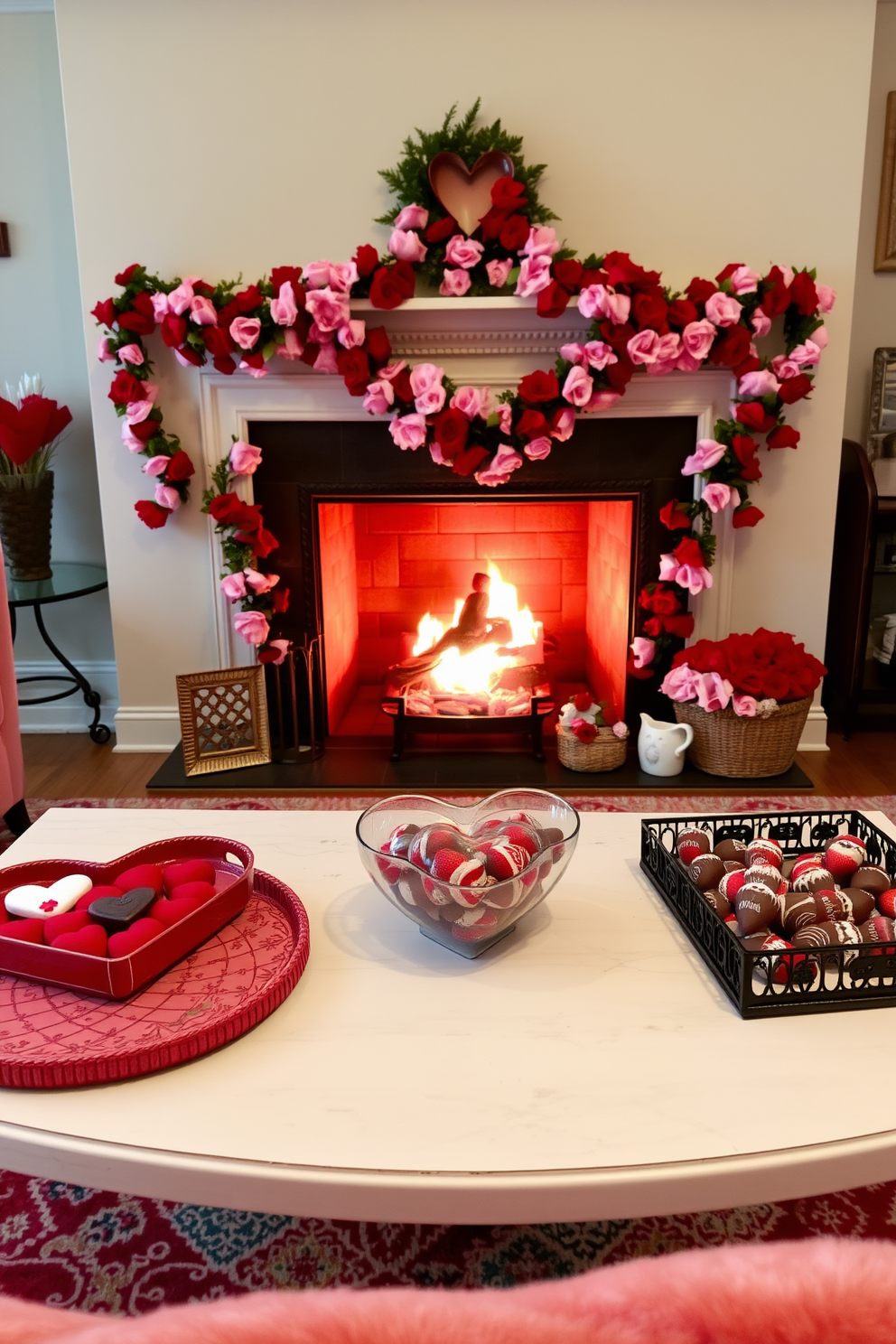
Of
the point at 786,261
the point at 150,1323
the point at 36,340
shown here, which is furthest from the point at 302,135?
the point at 150,1323

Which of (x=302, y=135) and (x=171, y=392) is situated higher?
(x=302, y=135)

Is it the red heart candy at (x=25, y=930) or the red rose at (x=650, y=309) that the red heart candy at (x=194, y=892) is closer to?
the red heart candy at (x=25, y=930)

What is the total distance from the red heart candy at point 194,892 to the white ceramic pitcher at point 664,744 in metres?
1.76

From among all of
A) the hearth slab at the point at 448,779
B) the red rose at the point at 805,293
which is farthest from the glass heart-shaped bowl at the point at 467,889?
the red rose at the point at 805,293

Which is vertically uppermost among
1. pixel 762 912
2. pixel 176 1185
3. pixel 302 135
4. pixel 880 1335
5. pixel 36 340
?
pixel 302 135

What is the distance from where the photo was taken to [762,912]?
4.57 ft

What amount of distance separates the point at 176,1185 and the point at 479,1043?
1.16 feet

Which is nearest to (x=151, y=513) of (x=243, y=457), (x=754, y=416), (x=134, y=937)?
(x=243, y=457)

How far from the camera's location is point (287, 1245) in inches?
57.5

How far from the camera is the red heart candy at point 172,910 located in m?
1.37

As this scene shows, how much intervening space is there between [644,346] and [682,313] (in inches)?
5.2

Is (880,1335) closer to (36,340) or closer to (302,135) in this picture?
(302,135)

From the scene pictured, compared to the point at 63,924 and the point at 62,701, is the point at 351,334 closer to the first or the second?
the point at 62,701

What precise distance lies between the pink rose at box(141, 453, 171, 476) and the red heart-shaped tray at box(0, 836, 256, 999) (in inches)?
62.0
